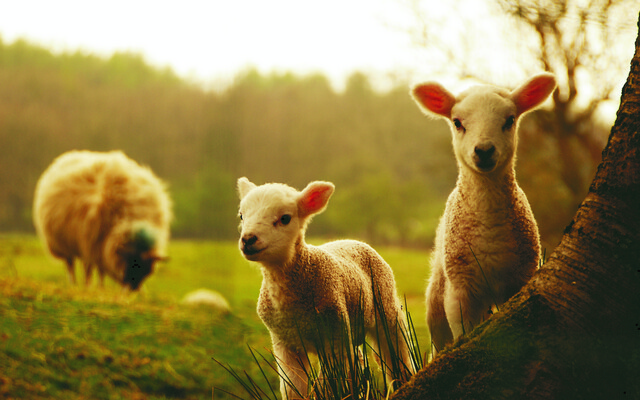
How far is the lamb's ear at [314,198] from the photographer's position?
4.73 feet

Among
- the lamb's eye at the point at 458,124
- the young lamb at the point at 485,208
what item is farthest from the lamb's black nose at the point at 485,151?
the lamb's eye at the point at 458,124

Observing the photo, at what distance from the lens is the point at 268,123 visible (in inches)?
146

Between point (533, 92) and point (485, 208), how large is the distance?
380 millimetres

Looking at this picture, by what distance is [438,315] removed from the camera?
1.78 meters

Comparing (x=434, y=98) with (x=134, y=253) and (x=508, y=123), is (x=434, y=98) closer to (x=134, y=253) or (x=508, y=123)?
(x=508, y=123)

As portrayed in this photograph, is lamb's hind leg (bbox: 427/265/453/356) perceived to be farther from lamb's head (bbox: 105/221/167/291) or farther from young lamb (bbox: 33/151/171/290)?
young lamb (bbox: 33/151/171/290)

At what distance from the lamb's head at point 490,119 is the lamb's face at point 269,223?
53 centimetres

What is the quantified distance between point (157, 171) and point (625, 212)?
288 inches

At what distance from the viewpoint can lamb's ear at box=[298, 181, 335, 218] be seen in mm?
1440

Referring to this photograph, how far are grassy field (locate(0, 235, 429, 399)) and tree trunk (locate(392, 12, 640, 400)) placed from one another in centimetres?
110

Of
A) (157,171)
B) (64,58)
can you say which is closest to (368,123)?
(157,171)

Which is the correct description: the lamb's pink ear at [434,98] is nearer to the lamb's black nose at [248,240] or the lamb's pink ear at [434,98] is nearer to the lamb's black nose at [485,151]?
the lamb's black nose at [485,151]

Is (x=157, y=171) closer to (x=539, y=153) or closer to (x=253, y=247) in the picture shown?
(x=539, y=153)

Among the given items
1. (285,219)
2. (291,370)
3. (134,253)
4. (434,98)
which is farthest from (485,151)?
(134,253)
